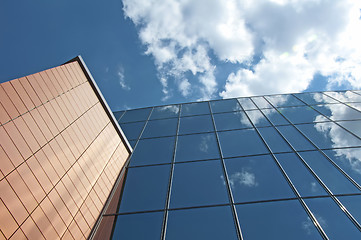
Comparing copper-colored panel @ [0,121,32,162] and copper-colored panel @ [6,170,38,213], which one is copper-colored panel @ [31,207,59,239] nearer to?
copper-colored panel @ [6,170,38,213]

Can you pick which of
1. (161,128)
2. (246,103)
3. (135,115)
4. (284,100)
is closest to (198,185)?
(161,128)

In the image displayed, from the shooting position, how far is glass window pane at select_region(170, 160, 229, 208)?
29.2 ft

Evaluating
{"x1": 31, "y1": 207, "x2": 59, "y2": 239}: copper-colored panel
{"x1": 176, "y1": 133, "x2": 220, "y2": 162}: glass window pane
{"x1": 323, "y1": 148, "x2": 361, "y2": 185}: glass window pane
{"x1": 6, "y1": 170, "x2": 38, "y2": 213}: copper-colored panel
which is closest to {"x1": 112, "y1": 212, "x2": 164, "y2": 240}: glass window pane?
{"x1": 31, "y1": 207, "x2": 59, "y2": 239}: copper-colored panel

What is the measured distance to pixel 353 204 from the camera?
8.20m

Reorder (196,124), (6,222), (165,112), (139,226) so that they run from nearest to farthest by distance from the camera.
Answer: (6,222)
(139,226)
(196,124)
(165,112)

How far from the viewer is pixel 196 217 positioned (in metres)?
8.21

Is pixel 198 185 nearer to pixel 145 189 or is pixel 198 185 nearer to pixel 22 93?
pixel 145 189

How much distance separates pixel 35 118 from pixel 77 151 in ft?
6.95

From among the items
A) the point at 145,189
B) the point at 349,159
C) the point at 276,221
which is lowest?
the point at 276,221

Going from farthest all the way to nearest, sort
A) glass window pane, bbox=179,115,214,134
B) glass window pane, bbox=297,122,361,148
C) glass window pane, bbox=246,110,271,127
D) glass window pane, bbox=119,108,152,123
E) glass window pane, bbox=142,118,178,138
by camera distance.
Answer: glass window pane, bbox=119,108,152,123
glass window pane, bbox=142,118,178,138
glass window pane, bbox=179,115,214,134
glass window pane, bbox=246,110,271,127
glass window pane, bbox=297,122,361,148

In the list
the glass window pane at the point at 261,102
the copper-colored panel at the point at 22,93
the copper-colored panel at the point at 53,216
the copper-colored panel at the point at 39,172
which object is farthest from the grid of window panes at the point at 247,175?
the copper-colored panel at the point at 22,93

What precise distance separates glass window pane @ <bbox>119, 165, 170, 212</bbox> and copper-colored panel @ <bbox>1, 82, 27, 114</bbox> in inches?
191

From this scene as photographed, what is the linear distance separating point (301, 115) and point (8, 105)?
15137 mm

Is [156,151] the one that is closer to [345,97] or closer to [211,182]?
[211,182]
